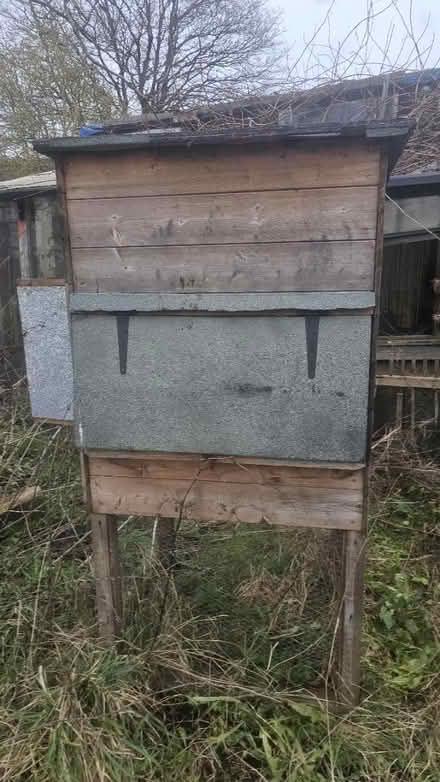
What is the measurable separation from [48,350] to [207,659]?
231cm

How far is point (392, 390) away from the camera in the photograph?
5.12 metres

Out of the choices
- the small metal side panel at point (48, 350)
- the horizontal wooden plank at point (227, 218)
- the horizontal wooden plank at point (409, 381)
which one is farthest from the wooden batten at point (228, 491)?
the horizontal wooden plank at point (409, 381)

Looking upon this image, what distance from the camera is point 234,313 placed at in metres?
1.94

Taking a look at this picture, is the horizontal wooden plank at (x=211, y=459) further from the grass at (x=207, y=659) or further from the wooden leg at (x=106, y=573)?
the grass at (x=207, y=659)

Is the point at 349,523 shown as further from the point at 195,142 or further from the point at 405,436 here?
the point at 405,436

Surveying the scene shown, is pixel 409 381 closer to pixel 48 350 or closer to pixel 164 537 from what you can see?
pixel 164 537

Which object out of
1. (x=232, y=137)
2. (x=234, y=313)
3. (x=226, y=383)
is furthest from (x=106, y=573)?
(x=232, y=137)

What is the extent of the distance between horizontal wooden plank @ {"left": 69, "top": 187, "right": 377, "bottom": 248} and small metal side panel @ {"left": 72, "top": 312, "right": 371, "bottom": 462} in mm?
295

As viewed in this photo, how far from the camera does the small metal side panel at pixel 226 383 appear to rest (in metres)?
1.93

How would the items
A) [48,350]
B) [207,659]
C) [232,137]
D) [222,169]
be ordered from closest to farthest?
[232,137] < [222,169] < [207,659] < [48,350]

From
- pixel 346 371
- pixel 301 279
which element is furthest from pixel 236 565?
pixel 301 279

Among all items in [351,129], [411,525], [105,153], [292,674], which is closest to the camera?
[351,129]

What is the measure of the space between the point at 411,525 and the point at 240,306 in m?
2.85

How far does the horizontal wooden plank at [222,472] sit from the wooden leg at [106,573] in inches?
10.5
